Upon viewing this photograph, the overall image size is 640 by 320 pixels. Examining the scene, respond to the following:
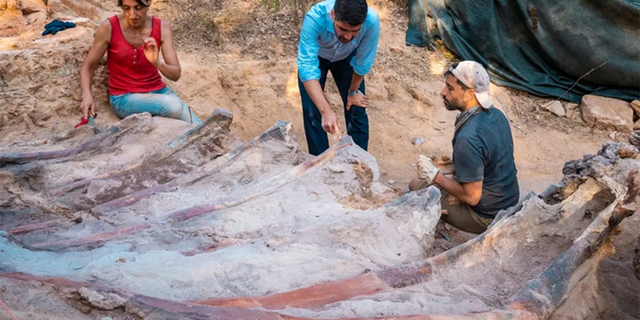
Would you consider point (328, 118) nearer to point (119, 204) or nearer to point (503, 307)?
point (119, 204)

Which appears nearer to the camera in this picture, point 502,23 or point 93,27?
point 93,27

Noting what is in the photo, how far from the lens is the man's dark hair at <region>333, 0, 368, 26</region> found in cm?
314

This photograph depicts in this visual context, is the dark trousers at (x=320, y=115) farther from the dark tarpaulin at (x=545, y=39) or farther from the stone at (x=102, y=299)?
the dark tarpaulin at (x=545, y=39)

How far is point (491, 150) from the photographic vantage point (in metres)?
3.02

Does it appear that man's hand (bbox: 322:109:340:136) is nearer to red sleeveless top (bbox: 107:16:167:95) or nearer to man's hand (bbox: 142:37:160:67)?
man's hand (bbox: 142:37:160:67)

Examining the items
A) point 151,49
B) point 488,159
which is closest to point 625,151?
point 488,159

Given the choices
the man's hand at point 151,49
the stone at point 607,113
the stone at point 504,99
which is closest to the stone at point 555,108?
the stone at point 607,113

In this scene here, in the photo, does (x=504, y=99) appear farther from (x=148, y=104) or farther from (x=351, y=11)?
(x=148, y=104)

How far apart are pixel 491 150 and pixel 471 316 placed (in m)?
1.32

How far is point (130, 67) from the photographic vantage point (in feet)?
12.4

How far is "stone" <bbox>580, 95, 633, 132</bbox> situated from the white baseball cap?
3379 millimetres

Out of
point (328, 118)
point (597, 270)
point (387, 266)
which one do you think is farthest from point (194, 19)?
point (597, 270)

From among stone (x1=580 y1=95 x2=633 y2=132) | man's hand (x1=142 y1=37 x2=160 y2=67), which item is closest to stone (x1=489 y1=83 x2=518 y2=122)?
stone (x1=580 y1=95 x2=633 y2=132)

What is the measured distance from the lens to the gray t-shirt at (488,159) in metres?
2.97
